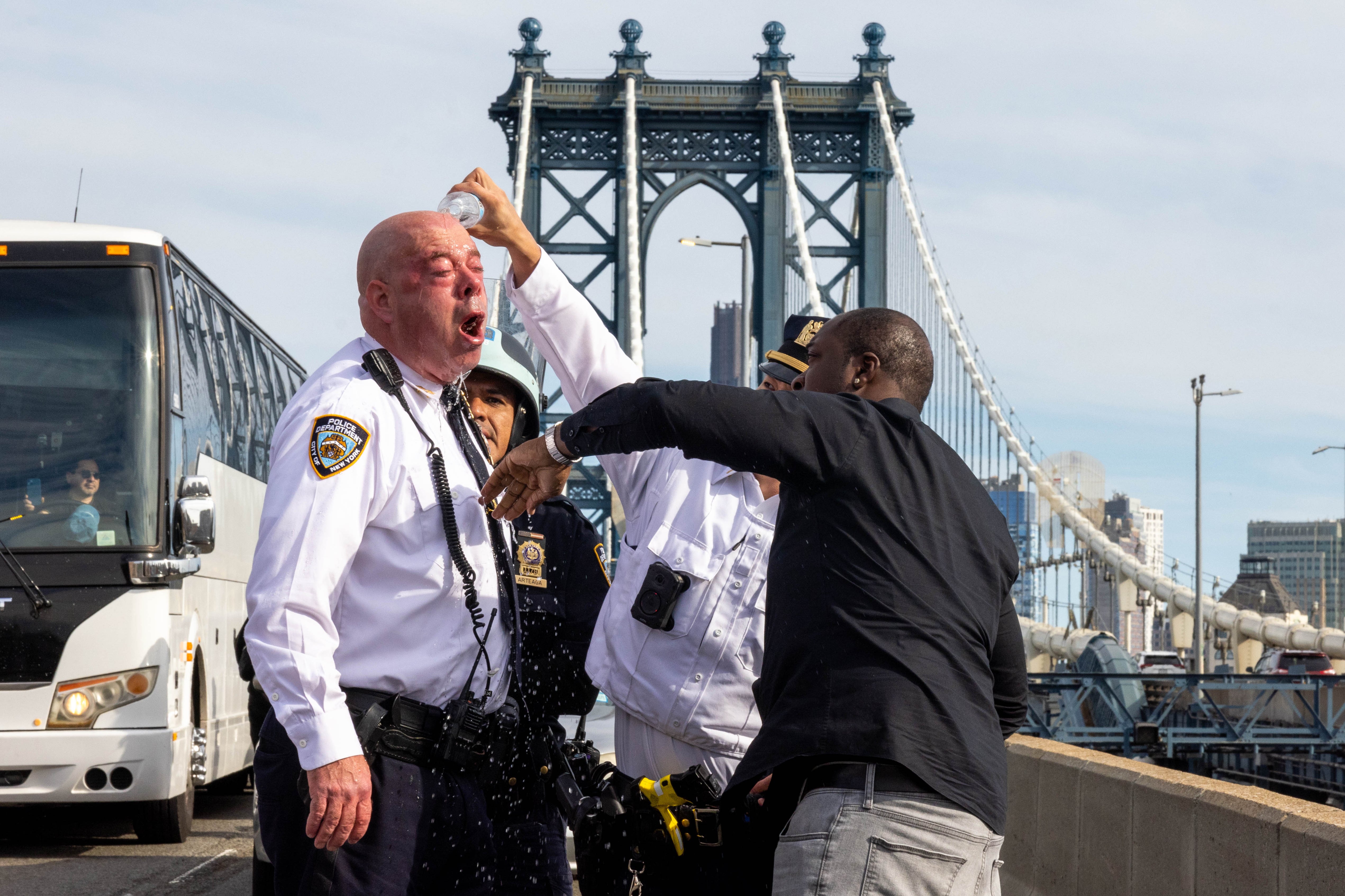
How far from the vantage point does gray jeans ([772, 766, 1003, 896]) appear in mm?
2201

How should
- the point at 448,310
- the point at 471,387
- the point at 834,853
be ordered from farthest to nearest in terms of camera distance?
1. the point at 471,387
2. the point at 448,310
3. the point at 834,853

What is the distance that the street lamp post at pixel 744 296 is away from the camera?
23094 millimetres

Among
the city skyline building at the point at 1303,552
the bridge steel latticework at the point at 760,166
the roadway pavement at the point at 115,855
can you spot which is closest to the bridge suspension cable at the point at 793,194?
the bridge steel latticework at the point at 760,166

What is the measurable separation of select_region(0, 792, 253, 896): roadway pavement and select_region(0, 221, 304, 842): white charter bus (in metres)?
0.27

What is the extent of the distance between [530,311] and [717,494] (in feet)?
1.77

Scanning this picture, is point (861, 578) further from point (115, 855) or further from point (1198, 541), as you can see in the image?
point (1198, 541)

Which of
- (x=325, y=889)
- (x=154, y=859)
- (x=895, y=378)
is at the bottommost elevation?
(x=154, y=859)

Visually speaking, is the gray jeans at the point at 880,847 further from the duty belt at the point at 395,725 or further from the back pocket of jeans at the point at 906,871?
the duty belt at the point at 395,725

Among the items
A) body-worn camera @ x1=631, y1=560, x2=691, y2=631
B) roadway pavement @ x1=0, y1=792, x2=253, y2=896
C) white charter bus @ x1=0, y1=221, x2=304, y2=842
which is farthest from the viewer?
white charter bus @ x1=0, y1=221, x2=304, y2=842

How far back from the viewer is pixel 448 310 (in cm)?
279

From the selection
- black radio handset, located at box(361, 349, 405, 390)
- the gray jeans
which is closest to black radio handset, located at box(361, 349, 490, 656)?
black radio handset, located at box(361, 349, 405, 390)

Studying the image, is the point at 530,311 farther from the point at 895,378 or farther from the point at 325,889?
the point at 325,889

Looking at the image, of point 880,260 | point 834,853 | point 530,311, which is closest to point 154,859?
point 530,311

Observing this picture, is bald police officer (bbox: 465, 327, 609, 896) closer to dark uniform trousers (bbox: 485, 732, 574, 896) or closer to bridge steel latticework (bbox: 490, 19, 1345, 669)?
dark uniform trousers (bbox: 485, 732, 574, 896)
